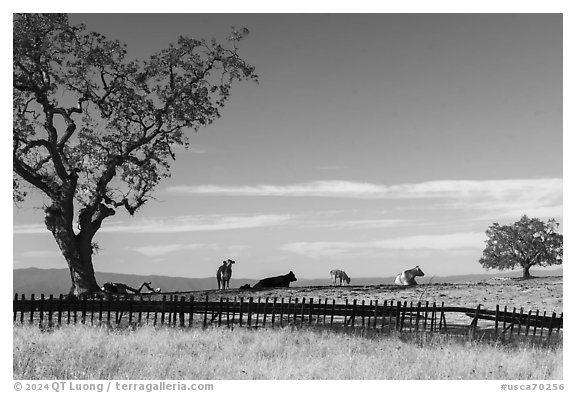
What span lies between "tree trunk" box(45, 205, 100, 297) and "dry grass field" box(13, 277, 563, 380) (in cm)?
1304

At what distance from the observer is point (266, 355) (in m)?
18.0

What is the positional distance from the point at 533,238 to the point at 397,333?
4183 cm

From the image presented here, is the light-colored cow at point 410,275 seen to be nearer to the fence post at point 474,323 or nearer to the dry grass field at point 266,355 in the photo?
the fence post at point 474,323

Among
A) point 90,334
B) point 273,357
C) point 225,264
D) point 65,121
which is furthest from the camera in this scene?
point 225,264

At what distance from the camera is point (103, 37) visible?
32.7 metres

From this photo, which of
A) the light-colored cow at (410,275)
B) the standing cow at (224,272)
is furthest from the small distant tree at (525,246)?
the standing cow at (224,272)

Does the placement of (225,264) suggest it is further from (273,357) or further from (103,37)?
(273,357)

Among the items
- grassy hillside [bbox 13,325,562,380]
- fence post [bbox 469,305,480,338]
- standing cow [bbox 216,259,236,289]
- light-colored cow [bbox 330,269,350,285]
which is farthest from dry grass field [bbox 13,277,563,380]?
light-colored cow [bbox 330,269,350,285]

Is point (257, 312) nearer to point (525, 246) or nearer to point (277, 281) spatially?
point (277, 281)

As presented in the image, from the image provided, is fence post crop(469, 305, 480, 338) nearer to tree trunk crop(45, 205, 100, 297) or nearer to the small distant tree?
tree trunk crop(45, 205, 100, 297)

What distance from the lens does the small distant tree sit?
194 ft

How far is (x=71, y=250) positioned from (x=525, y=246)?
4190cm

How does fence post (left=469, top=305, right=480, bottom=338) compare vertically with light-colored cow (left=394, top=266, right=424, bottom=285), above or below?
below
